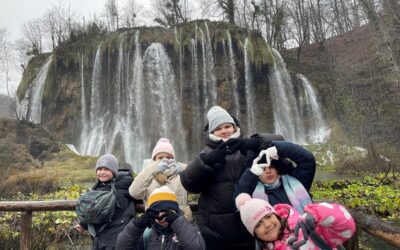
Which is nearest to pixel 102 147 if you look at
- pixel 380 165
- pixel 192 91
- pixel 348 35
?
pixel 192 91

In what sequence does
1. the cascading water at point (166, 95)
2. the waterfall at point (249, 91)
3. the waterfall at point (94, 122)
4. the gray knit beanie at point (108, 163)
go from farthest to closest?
the waterfall at point (249, 91) → the waterfall at point (94, 122) → the cascading water at point (166, 95) → the gray knit beanie at point (108, 163)

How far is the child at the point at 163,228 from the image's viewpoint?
9.94ft

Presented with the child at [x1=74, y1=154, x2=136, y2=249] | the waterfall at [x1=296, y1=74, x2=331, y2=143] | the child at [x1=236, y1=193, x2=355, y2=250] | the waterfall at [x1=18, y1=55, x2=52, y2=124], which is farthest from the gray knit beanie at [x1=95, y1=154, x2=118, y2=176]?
the waterfall at [x1=18, y1=55, x2=52, y2=124]

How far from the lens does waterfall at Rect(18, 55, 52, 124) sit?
30078 mm

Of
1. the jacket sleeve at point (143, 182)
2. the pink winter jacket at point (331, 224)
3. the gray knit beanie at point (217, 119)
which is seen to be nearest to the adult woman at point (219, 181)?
the gray knit beanie at point (217, 119)

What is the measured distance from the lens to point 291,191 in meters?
3.01

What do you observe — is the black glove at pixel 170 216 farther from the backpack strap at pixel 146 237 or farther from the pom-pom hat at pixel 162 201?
the backpack strap at pixel 146 237

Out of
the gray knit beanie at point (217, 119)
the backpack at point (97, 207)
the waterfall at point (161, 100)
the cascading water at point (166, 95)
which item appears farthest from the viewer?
the cascading water at point (166, 95)

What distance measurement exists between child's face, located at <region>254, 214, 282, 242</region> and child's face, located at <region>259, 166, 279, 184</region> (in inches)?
14.9

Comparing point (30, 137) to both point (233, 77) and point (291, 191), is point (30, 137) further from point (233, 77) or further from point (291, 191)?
point (291, 191)

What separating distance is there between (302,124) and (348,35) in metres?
18.3

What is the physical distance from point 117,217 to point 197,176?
1.19m

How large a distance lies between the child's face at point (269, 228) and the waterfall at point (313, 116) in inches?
1004

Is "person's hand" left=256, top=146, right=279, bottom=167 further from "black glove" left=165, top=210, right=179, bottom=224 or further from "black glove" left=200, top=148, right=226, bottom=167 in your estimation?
"black glove" left=165, top=210, right=179, bottom=224
